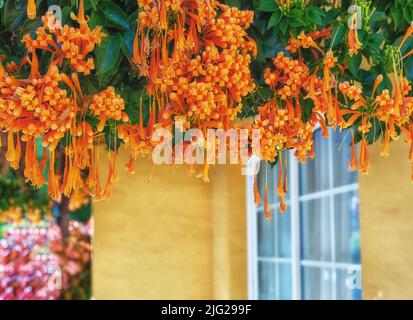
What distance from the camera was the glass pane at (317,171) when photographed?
3.91m

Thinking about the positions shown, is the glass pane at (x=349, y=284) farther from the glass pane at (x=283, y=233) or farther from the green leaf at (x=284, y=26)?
the green leaf at (x=284, y=26)

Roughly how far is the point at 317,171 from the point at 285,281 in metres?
0.89

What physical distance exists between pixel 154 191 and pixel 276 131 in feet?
12.7

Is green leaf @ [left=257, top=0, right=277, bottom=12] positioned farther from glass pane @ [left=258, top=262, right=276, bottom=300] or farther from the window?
glass pane @ [left=258, top=262, right=276, bottom=300]

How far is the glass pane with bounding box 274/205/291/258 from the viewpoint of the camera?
4.53m

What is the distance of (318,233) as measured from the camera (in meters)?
3.99

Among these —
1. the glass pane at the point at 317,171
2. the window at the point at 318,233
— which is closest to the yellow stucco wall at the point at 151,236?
the window at the point at 318,233

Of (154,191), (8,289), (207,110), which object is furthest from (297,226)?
(8,289)

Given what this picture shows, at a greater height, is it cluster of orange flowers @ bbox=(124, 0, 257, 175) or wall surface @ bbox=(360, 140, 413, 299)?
cluster of orange flowers @ bbox=(124, 0, 257, 175)

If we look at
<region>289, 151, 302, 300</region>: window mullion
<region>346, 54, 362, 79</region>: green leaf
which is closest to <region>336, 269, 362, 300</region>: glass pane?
<region>289, 151, 302, 300</region>: window mullion

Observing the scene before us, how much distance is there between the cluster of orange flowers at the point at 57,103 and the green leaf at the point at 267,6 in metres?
0.40


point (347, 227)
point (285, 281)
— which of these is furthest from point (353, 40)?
point (285, 281)

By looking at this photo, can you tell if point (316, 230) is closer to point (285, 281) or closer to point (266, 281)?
point (285, 281)

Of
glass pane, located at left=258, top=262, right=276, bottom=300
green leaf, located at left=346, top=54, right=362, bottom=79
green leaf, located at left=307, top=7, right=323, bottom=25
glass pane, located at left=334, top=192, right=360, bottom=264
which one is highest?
green leaf, located at left=307, top=7, right=323, bottom=25
